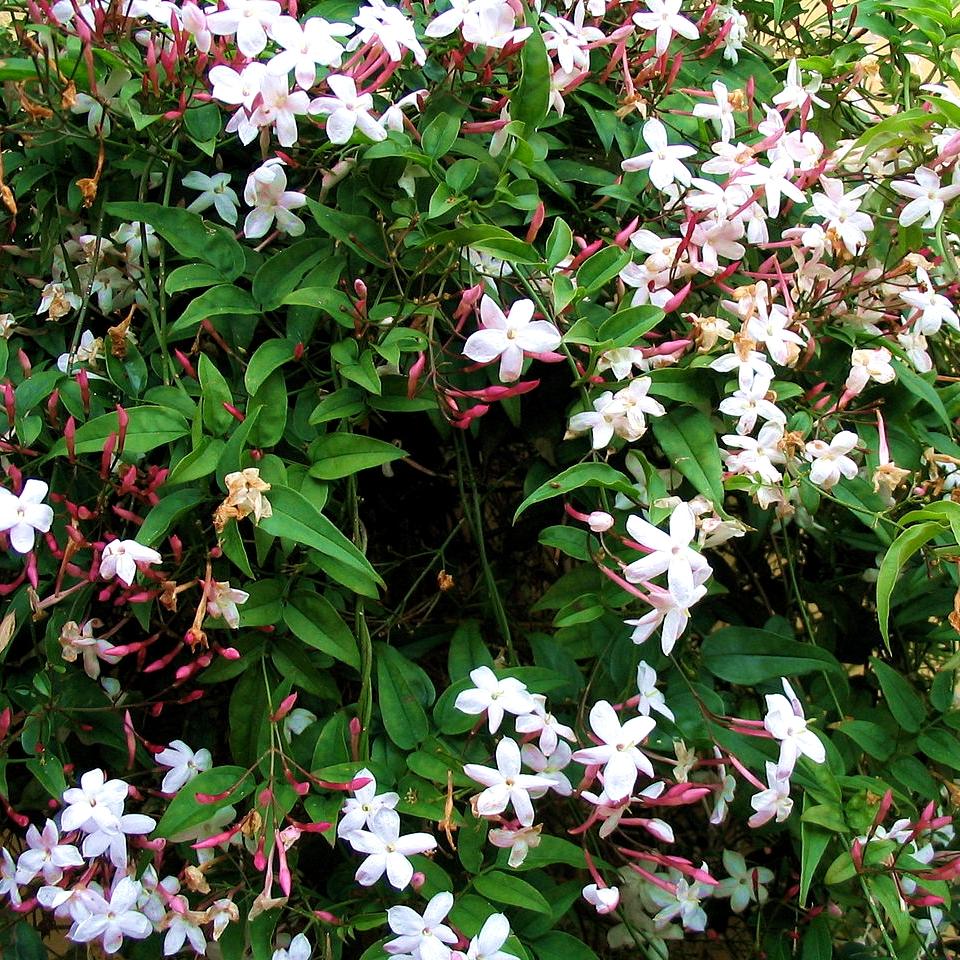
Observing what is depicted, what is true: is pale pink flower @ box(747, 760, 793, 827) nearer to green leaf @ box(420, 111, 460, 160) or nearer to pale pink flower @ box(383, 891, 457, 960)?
pale pink flower @ box(383, 891, 457, 960)

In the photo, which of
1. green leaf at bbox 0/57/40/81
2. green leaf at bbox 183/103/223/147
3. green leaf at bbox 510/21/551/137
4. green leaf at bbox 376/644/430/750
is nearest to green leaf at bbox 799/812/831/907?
green leaf at bbox 376/644/430/750

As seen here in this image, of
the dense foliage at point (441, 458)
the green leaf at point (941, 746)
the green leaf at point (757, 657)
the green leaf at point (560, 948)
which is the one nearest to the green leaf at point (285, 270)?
the dense foliage at point (441, 458)

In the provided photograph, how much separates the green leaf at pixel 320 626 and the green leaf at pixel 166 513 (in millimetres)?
108

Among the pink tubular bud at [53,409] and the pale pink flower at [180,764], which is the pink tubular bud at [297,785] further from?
the pink tubular bud at [53,409]

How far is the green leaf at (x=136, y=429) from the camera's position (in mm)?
786

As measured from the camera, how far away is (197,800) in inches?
30.0

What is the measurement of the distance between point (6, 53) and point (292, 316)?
44cm

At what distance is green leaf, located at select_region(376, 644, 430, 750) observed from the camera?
0.83 metres

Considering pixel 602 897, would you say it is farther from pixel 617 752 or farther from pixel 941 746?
pixel 941 746

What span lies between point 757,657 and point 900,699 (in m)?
0.15

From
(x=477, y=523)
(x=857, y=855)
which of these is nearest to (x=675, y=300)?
(x=477, y=523)

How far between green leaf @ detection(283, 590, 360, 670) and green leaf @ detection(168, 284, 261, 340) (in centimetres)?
23

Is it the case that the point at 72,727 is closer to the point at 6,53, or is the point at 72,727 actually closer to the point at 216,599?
the point at 216,599

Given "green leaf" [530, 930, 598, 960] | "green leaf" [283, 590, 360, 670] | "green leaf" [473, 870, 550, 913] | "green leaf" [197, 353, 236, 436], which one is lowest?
"green leaf" [530, 930, 598, 960]
